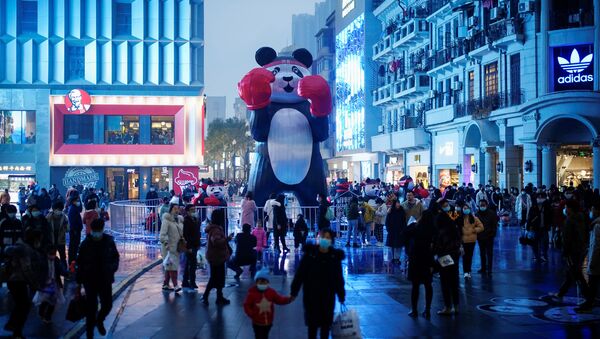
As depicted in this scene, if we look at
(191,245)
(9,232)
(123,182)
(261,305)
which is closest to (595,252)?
(261,305)

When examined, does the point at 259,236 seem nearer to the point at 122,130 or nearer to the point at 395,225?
the point at 395,225

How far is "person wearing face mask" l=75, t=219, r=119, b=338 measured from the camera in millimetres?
9172

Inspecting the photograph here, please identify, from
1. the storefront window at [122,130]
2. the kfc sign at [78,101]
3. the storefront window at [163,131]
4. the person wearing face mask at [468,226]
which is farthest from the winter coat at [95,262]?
the storefront window at [122,130]

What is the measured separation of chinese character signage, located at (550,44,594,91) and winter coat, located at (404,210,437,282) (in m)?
22.7

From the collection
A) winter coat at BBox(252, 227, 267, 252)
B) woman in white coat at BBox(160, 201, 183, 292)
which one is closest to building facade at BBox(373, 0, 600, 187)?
winter coat at BBox(252, 227, 267, 252)

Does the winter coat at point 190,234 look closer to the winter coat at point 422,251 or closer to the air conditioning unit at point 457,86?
the winter coat at point 422,251

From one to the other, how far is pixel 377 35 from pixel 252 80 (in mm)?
41923

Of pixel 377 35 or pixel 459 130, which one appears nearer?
pixel 459 130

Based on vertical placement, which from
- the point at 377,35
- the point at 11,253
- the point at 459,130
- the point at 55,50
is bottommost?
the point at 11,253

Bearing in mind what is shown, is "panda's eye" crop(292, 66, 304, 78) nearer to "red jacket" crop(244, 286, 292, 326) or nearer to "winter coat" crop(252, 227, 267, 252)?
"winter coat" crop(252, 227, 267, 252)

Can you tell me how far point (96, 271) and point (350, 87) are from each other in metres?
57.3

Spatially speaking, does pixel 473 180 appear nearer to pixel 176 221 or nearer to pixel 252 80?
pixel 252 80

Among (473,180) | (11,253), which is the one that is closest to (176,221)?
(11,253)

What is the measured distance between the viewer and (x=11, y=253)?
30.0 feet
